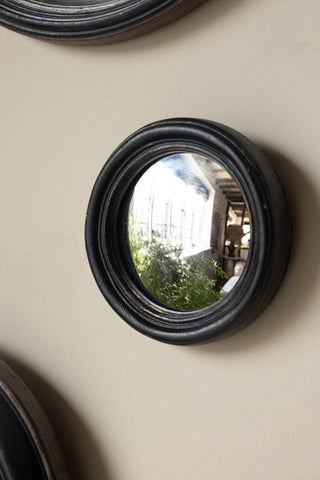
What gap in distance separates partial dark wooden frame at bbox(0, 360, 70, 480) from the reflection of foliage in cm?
30

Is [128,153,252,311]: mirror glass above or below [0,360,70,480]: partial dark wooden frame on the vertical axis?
above

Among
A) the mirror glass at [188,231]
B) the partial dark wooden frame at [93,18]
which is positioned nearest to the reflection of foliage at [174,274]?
the mirror glass at [188,231]

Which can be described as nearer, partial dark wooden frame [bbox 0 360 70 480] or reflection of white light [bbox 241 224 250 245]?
reflection of white light [bbox 241 224 250 245]

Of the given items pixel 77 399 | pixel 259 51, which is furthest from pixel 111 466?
pixel 259 51

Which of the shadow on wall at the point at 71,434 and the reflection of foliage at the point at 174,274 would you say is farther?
the shadow on wall at the point at 71,434

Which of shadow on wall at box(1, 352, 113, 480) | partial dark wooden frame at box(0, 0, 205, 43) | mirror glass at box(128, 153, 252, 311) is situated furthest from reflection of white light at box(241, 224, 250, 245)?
shadow on wall at box(1, 352, 113, 480)

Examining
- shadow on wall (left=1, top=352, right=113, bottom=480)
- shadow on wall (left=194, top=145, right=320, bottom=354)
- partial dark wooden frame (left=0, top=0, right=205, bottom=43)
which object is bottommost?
shadow on wall (left=1, top=352, right=113, bottom=480)

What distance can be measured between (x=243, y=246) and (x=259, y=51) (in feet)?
0.83

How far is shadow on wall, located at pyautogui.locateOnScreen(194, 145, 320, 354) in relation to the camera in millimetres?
593

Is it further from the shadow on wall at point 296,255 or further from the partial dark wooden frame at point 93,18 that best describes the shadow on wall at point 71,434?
the partial dark wooden frame at point 93,18

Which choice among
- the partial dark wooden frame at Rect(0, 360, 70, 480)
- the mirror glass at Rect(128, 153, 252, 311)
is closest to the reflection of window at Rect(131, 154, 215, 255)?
the mirror glass at Rect(128, 153, 252, 311)

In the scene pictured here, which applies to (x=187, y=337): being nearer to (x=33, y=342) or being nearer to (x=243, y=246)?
(x=243, y=246)

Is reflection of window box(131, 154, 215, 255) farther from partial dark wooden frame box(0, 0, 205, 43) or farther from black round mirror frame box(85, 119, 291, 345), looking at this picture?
partial dark wooden frame box(0, 0, 205, 43)

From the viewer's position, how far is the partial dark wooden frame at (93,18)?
650 mm
